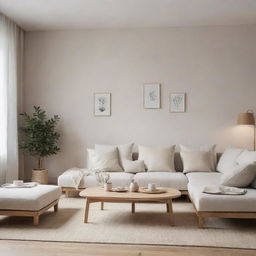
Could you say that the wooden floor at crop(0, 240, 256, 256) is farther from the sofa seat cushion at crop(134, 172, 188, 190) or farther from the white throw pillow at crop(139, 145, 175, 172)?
the white throw pillow at crop(139, 145, 175, 172)

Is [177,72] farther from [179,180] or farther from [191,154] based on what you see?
[179,180]

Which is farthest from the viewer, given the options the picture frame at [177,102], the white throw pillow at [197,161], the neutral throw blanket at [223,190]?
the picture frame at [177,102]

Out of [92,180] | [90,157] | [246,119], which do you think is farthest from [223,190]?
[90,157]

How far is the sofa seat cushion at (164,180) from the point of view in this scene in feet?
18.9

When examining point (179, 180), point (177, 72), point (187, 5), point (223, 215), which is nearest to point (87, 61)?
point (177, 72)

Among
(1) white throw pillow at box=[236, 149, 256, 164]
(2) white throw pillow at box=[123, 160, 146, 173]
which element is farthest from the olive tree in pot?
(1) white throw pillow at box=[236, 149, 256, 164]

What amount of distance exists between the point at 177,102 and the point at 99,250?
13.0 feet

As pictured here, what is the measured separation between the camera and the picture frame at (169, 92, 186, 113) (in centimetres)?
691

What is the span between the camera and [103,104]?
278 inches

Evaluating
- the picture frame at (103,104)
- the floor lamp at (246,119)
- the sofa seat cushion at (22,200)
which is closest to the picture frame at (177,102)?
the floor lamp at (246,119)

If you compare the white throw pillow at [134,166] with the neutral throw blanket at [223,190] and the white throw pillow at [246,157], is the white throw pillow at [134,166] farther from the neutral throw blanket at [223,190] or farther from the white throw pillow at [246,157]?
the neutral throw blanket at [223,190]

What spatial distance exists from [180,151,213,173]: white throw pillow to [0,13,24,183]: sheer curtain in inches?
116

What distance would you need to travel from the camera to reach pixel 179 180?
5.78m

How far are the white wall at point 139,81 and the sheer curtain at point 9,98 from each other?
53 centimetres
